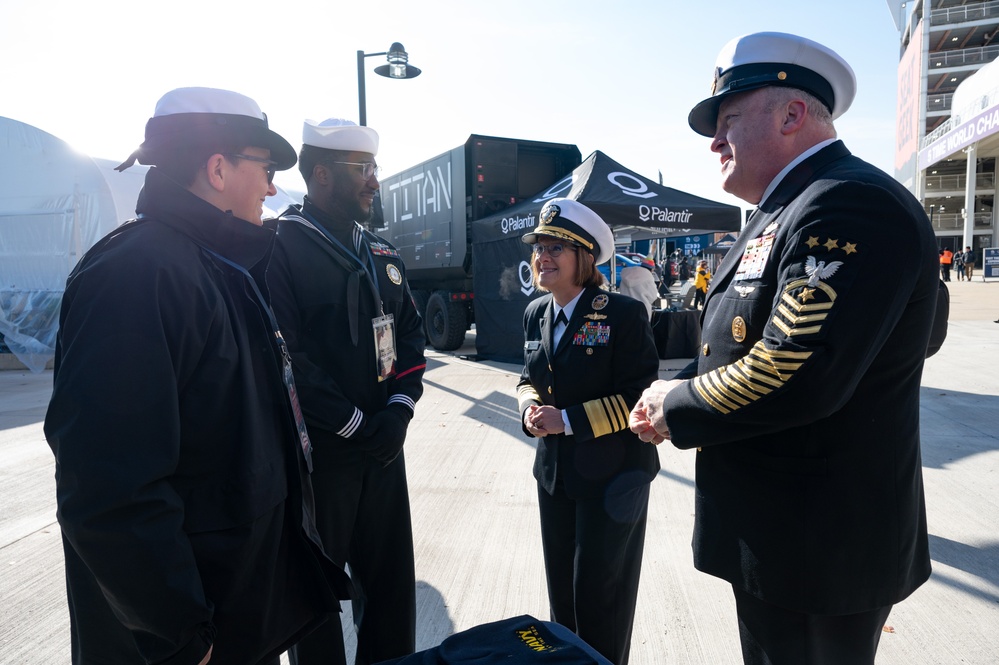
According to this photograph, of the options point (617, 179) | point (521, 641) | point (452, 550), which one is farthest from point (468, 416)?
point (521, 641)

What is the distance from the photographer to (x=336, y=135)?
242 cm

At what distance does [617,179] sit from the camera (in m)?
8.77

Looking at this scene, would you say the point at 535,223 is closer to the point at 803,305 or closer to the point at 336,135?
the point at 336,135

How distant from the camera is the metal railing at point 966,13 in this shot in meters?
47.4

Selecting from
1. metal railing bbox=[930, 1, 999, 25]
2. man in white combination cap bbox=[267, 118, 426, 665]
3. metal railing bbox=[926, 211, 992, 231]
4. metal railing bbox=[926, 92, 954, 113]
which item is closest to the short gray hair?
man in white combination cap bbox=[267, 118, 426, 665]

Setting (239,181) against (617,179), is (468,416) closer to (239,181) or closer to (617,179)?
(617,179)

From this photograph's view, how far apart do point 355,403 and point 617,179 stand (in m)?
7.24

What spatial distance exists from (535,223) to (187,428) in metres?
7.67

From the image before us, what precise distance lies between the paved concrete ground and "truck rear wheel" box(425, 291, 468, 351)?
16.1 ft

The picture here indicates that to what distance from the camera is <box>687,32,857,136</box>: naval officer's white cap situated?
4.95 ft

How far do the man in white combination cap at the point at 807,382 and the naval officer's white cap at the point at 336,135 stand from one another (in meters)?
1.35

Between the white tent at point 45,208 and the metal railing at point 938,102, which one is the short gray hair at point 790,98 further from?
the metal railing at point 938,102

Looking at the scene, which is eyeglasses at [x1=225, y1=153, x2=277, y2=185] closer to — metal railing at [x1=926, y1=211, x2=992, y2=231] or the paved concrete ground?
the paved concrete ground

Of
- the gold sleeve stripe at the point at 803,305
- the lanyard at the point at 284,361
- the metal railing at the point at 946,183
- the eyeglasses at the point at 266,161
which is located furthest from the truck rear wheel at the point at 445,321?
the metal railing at the point at 946,183
